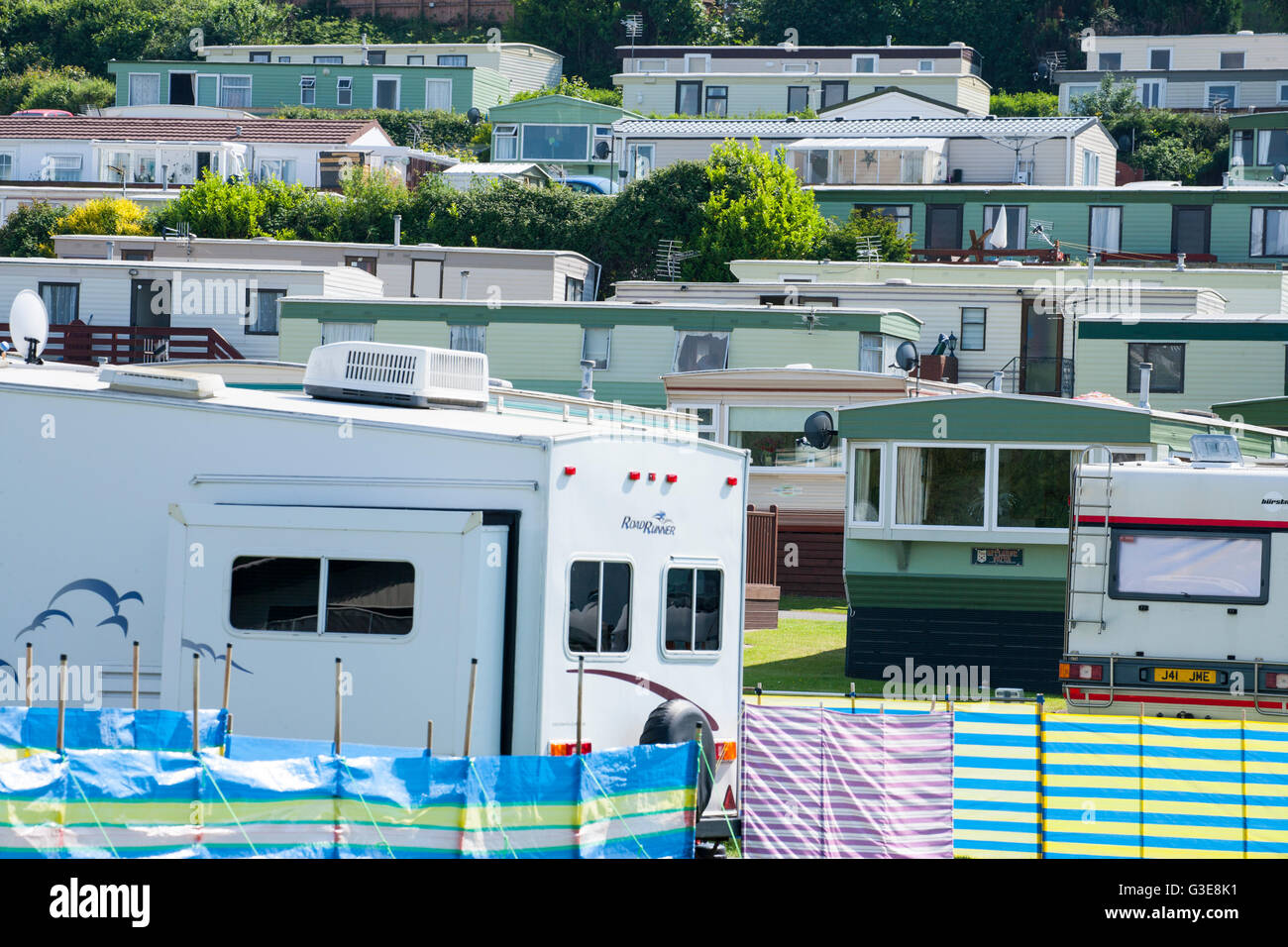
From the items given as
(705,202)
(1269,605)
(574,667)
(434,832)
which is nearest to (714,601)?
(574,667)

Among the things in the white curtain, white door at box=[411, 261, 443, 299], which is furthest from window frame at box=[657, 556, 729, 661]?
white door at box=[411, 261, 443, 299]

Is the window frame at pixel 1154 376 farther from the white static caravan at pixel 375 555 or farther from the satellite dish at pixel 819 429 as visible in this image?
the white static caravan at pixel 375 555

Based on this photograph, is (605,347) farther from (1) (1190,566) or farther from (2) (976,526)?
(1) (1190,566)

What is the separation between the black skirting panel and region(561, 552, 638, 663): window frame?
9.78 metres

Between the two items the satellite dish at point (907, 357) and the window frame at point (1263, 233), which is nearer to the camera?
the satellite dish at point (907, 357)

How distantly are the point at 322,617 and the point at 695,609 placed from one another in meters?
2.63

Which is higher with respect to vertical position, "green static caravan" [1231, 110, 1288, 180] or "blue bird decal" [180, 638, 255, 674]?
"green static caravan" [1231, 110, 1288, 180]

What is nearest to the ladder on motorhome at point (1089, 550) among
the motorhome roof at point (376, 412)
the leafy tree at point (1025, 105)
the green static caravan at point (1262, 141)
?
the motorhome roof at point (376, 412)

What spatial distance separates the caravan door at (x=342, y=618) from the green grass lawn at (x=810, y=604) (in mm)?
16106

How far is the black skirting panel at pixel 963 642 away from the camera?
820 inches

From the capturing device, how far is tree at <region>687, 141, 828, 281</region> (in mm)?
46750

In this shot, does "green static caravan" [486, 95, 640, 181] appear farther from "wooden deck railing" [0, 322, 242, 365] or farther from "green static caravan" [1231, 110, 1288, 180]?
"wooden deck railing" [0, 322, 242, 365]
